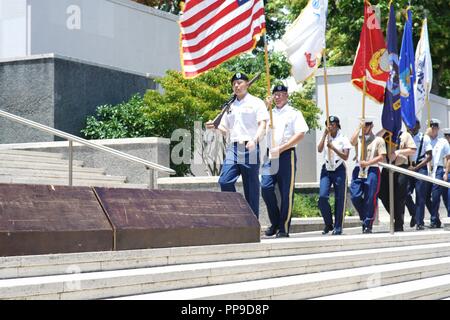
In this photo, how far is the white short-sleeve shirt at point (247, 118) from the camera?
→ 10.0 m

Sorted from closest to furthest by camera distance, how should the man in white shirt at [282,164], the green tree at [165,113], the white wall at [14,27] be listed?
the man in white shirt at [282,164] < the green tree at [165,113] < the white wall at [14,27]

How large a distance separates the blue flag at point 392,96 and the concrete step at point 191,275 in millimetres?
3724

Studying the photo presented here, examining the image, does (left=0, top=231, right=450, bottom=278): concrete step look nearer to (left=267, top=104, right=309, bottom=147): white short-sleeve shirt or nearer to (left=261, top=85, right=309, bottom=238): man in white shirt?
(left=261, top=85, right=309, bottom=238): man in white shirt

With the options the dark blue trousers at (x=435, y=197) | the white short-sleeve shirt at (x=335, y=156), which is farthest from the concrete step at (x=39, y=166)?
the dark blue trousers at (x=435, y=197)

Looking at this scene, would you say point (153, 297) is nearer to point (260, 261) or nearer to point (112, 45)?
point (260, 261)

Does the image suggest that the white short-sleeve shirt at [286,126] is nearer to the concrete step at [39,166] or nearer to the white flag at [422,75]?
the concrete step at [39,166]

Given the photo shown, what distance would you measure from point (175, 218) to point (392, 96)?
21.8 feet

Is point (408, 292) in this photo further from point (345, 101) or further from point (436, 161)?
point (345, 101)

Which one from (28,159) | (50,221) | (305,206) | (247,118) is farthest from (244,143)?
(305,206)

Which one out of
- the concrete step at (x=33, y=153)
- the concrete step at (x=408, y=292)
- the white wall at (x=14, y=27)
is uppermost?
the white wall at (x=14, y=27)

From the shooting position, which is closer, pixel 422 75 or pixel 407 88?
pixel 407 88

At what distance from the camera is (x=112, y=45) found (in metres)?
23.0

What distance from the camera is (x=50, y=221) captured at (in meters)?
6.68

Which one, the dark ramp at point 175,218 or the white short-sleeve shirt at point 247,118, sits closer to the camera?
the dark ramp at point 175,218
